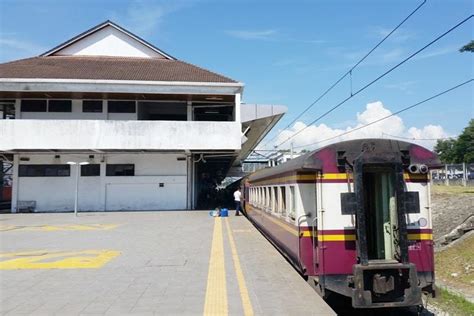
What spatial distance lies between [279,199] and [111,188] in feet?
66.8

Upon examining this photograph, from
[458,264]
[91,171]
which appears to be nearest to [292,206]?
[458,264]

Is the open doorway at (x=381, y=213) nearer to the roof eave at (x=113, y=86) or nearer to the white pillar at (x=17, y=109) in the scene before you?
the roof eave at (x=113, y=86)

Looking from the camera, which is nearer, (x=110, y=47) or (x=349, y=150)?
(x=349, y=150)

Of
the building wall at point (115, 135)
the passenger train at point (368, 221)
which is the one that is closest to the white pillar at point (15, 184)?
the building wall at point (115, 135)

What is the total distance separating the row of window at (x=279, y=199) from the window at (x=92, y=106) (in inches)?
704

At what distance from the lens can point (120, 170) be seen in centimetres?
2828

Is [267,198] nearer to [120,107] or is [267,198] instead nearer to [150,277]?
[150,277]

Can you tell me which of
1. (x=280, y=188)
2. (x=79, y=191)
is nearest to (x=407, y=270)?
(x=280, y=188)

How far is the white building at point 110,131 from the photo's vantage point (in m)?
26.0

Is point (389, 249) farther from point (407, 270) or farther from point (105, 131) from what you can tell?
point (105, 131)

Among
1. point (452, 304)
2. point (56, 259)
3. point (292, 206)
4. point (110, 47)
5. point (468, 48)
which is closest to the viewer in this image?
point (452, 304)

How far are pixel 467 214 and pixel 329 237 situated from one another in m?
10.2

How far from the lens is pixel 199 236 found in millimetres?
14961

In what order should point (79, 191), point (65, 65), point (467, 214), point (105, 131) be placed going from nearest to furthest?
point (467, 214) < point (105, 131) < point (79, 191) < point (65, 65)
